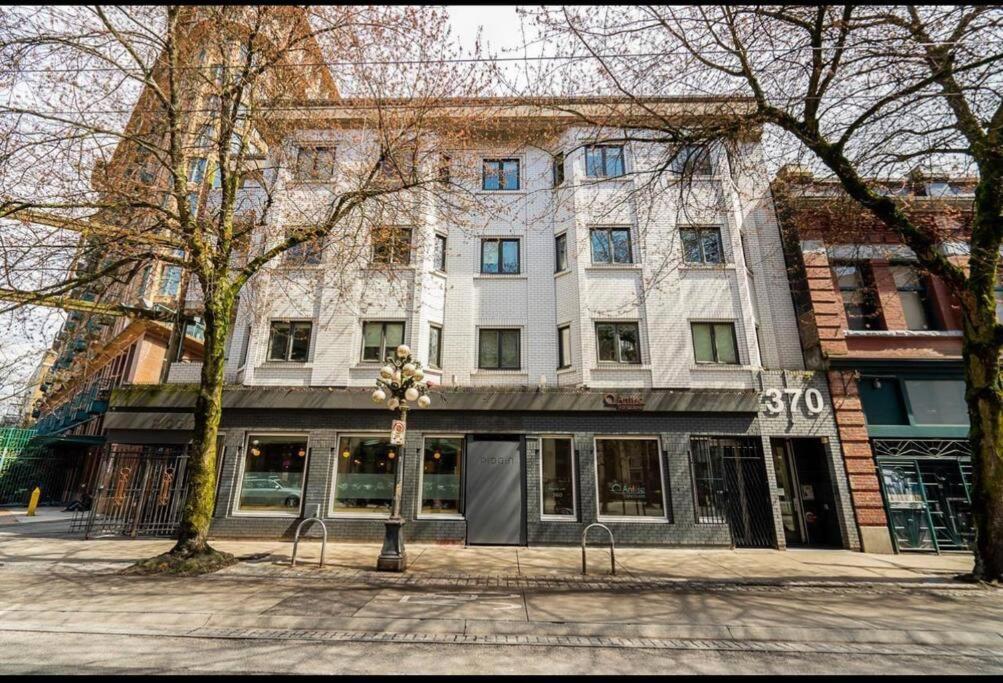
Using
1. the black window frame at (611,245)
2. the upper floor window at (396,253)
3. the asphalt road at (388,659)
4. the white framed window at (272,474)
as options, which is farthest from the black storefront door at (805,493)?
the white framed window at (272,474)

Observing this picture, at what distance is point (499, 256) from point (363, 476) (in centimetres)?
859

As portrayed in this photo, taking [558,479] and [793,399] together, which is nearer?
[558,479]

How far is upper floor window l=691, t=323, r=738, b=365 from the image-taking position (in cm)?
1408

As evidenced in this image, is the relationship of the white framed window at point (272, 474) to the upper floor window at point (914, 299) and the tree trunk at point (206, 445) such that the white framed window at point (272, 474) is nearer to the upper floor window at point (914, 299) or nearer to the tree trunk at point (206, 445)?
the tree trunk at point (206, 445)

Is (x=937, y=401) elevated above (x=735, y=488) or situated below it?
above

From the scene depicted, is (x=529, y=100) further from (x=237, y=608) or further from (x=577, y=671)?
(x=237, y=608)

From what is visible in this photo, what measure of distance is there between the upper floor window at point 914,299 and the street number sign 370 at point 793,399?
415 cm

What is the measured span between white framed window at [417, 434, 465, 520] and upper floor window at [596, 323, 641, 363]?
5.33 metres

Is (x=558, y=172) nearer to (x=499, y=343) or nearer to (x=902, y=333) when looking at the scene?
(x=499, y=343)

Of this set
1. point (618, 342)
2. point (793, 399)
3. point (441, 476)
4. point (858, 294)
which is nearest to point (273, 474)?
point (441, 476)

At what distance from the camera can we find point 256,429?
13438 mm

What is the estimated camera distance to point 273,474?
1345 centimetres

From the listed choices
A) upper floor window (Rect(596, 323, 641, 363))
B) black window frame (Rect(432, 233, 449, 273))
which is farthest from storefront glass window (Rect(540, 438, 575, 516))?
black window frame (Rect(432, 233, 449, 273))

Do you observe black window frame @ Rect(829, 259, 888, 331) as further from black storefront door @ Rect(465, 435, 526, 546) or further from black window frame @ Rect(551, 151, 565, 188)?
black storefront door @ Rect(465, 435, 526, 546)
